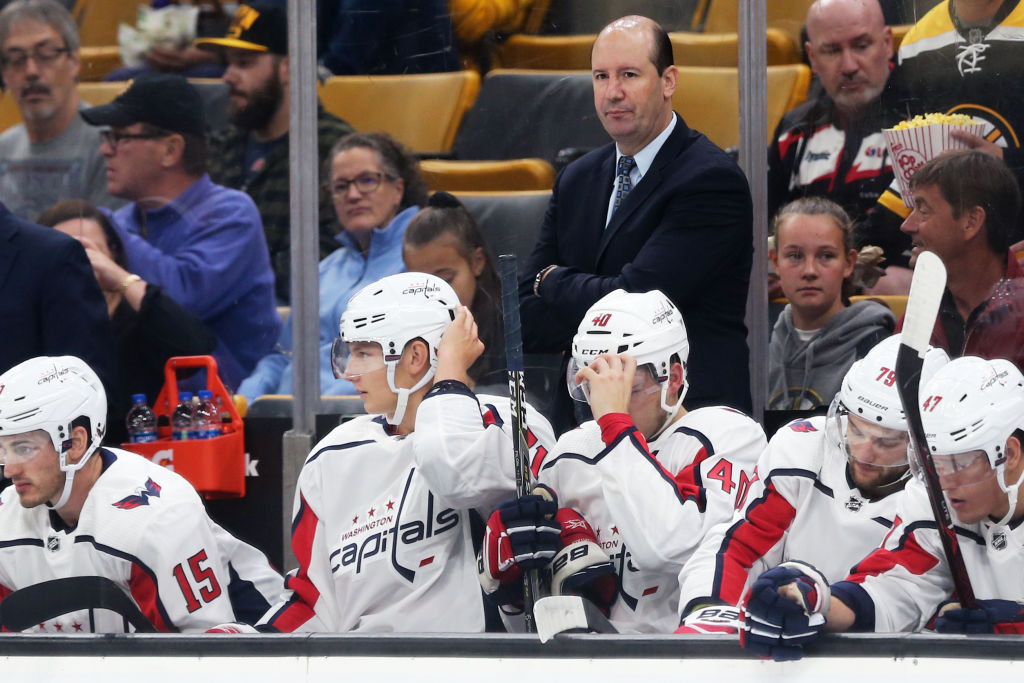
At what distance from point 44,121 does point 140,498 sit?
1805 mm

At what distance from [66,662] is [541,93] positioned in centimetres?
221

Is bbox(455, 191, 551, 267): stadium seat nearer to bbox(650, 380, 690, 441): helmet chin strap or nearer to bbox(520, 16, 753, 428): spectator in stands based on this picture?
bbox(520, 16, 753, 428): spectator in stands

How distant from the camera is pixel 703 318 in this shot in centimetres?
329

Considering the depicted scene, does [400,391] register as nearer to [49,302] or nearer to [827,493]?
[827,493]

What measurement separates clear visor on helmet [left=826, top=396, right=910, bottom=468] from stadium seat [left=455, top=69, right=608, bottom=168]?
1.49 m

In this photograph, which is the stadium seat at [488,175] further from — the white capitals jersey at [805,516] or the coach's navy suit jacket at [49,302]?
the white capitals jersey at [805,516]

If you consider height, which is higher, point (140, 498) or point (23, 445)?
point (23, 445)

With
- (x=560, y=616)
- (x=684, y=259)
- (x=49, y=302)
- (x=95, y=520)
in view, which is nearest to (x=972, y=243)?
(x=684, y=259)

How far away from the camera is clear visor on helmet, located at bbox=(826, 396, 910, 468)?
254 cm

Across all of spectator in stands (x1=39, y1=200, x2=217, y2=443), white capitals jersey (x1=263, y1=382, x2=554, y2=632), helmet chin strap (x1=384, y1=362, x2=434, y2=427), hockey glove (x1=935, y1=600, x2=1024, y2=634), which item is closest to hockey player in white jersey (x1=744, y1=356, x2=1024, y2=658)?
hockey glove (x1=935, y1=600, x2=1024, y2=634)

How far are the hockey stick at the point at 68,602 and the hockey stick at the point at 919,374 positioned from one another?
5.07 ft

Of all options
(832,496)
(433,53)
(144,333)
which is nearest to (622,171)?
(433,53)

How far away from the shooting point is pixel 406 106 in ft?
13.2

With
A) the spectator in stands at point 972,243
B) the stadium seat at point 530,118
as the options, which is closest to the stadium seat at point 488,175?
the stadium seat at point 530,118
